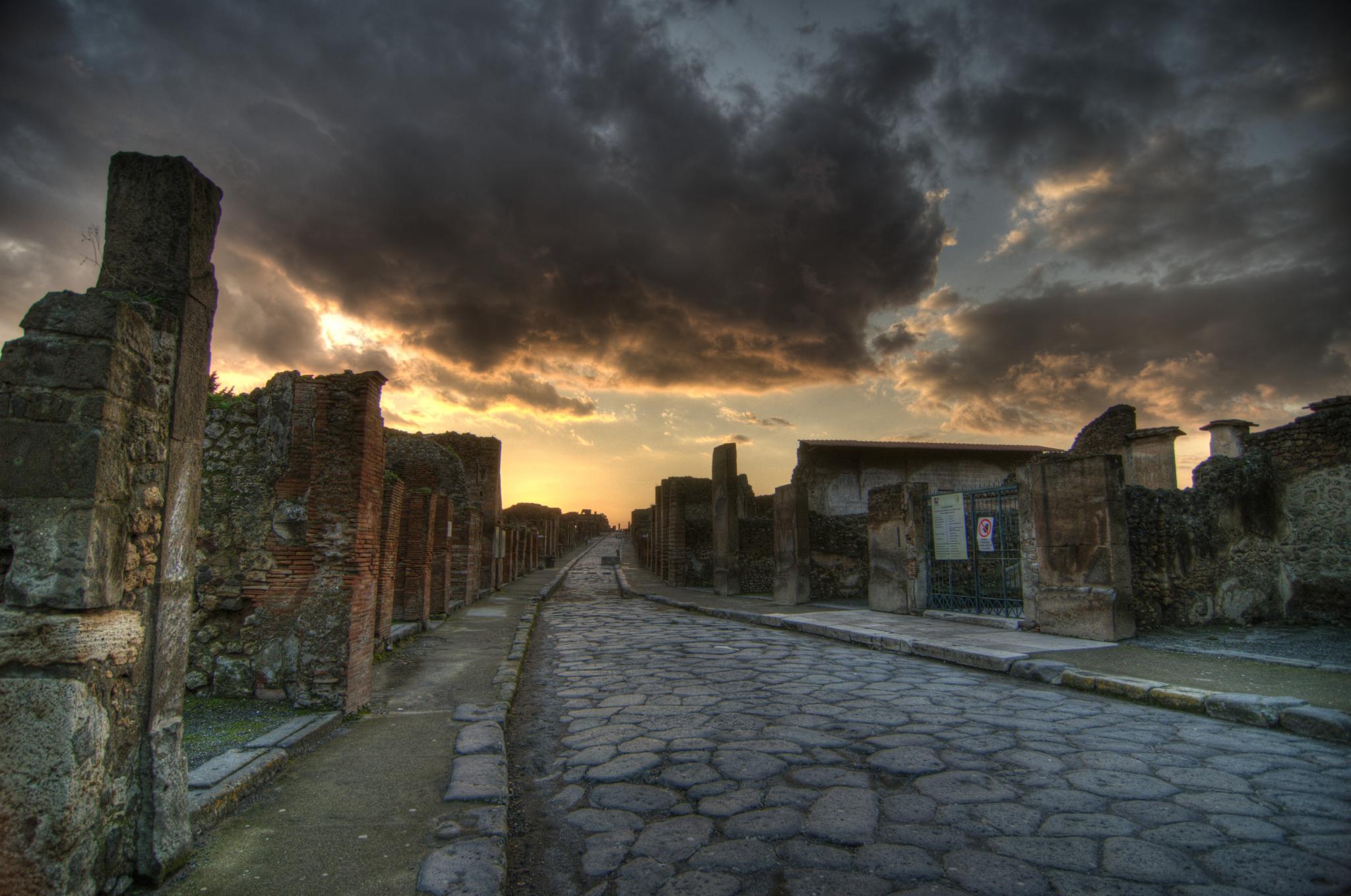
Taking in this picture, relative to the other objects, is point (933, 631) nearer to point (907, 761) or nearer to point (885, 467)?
point (907, 761)

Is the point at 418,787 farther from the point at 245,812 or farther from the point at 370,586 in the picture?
the point at 370,586

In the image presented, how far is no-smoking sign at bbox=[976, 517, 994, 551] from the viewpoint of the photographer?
9.88m

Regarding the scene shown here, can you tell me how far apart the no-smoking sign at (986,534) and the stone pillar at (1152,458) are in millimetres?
8130

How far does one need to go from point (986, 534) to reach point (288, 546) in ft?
29.1

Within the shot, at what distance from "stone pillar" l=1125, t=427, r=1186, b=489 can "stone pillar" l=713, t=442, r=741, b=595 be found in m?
8.97

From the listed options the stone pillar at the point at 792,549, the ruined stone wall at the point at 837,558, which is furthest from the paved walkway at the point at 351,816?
the ruined stone wall at the point at 837,558

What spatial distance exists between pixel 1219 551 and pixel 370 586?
10.3 metres

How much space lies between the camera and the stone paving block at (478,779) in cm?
321

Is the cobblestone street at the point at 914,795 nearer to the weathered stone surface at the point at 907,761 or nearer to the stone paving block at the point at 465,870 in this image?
the weathered stone surface at the point at 907,761

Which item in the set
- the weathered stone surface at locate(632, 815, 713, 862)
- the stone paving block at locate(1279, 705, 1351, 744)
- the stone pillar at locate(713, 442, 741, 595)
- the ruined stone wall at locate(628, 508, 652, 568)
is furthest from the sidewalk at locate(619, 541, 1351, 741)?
the ruined stone wall at locate(628, 508, 652, 568)

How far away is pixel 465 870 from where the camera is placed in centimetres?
247

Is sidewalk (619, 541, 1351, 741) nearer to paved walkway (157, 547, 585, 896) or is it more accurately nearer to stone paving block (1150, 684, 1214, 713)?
stone paving block (1150, 684, 1214, 713)

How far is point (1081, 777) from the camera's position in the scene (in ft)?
11.5

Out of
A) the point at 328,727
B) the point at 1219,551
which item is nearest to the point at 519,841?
the point at 328,727
